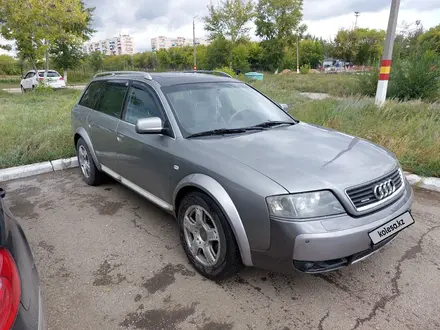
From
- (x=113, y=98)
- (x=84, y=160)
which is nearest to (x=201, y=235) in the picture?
(x=113, y=98)

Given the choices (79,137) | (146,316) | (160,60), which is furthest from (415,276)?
(160,60)

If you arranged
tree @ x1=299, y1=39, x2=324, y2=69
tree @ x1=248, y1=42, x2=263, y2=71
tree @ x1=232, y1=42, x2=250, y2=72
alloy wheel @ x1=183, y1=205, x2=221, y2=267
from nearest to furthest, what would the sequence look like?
alloy wheel @ x1=183, y1=205, x2=221, y2=267 → tree @ x1=232, y1=42, x2=250, y2=72 → tree @ x1=248, y1=42, x2=263, y2=71 → tree @ x1=299, y1=39, x2=324, y2=69

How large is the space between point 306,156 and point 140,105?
1839 millimetres

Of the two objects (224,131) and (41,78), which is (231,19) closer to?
(41,78)

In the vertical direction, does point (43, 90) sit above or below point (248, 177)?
below

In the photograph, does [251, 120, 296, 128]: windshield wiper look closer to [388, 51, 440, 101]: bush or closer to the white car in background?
[388, 51, 440, 101]: bush

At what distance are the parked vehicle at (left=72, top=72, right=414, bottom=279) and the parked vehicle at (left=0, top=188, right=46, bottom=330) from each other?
118cm

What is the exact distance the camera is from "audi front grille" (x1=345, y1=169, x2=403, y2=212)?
2114 millimetres

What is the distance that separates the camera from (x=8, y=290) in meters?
1.30

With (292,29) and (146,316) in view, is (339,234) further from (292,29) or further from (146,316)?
(292,29)

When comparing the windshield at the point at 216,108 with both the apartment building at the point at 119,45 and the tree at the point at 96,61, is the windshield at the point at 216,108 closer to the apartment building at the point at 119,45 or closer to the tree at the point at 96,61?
the tree at the point at 96,61

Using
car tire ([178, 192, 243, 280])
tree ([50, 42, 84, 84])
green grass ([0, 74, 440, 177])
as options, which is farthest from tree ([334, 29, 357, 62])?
car tire ([178, 192, 243, 280])

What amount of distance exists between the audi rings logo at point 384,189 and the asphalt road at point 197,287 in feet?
2.37

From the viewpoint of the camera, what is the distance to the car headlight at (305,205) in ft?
6.59
